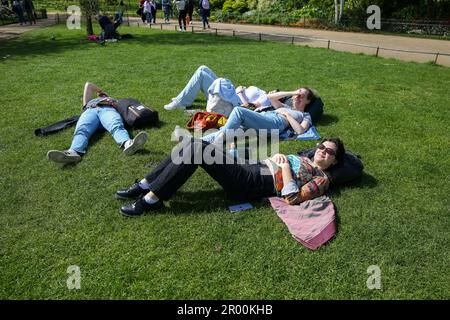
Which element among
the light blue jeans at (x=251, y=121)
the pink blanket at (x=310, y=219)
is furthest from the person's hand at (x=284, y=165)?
the light blue jeans at (x=251, y=121)

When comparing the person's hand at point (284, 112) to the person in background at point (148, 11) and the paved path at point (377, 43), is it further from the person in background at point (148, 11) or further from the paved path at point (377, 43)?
the person in background at point (148, 11)

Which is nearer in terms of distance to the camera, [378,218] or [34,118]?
[378,218]

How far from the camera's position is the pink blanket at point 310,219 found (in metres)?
3.52

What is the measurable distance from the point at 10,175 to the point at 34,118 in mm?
2173

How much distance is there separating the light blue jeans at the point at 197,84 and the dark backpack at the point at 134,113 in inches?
40.0

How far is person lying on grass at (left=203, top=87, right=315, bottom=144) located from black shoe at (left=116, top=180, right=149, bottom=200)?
61.8 inches

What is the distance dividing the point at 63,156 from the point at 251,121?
2.58 meters

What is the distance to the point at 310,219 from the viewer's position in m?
3.75

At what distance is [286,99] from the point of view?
643 cm

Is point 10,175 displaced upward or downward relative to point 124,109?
downward

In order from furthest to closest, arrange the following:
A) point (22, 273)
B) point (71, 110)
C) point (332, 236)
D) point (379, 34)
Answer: point (379, 34), point (71, 110), point (332, 236), point (22, 273)

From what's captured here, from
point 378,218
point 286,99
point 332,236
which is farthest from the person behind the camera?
point 286,99
